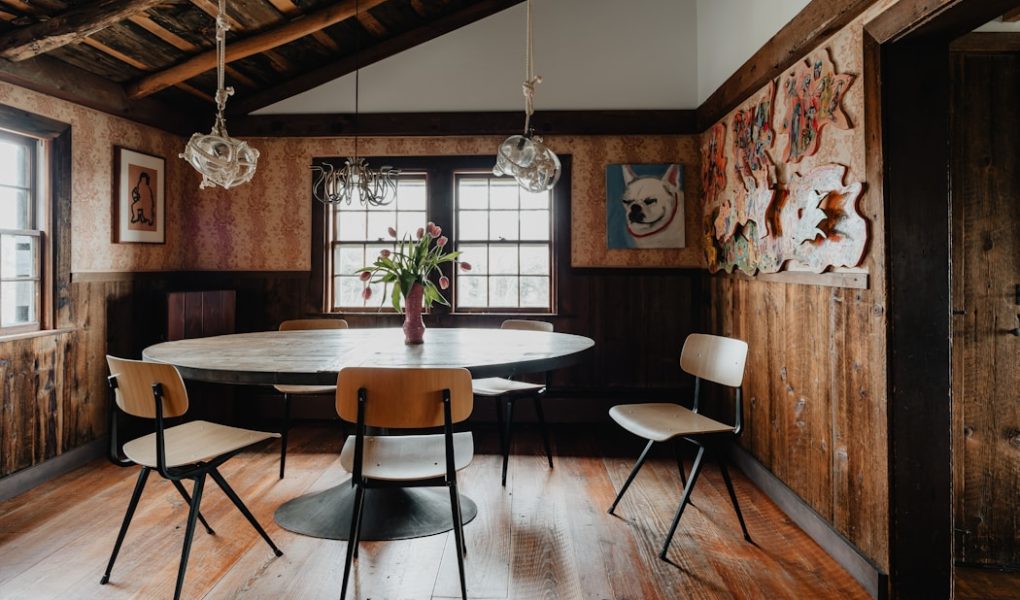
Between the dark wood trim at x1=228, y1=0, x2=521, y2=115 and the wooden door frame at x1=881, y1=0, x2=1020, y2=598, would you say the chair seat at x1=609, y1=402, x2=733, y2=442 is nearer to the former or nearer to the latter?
the wooden door frame at x1=881, y1=0, x2=1020, y2=598

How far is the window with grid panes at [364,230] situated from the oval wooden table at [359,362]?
1.38m

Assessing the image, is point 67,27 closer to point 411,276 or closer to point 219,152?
point 219,152

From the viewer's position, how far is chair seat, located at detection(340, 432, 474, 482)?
6.69 feet

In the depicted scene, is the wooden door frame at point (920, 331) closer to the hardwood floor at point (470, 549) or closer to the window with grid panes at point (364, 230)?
the hardwood floor at point (470, 549)

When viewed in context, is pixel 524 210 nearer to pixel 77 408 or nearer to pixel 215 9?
pixel 215 9

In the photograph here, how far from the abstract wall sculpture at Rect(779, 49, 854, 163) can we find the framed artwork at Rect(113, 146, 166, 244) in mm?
4367

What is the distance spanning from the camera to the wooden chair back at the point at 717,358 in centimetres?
262

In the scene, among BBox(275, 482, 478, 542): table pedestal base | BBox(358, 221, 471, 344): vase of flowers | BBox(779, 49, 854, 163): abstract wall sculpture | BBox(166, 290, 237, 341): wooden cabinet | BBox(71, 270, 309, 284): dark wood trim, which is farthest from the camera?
BBox(166, 290, 237, 341): wooden cabinet

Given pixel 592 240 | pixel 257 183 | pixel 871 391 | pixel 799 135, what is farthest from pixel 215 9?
pixel 871 391

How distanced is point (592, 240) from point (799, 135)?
195 centimetres

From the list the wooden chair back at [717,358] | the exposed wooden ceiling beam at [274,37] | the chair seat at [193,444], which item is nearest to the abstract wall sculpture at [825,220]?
the wooden chair back at [717,358]

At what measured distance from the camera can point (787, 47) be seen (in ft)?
9.12

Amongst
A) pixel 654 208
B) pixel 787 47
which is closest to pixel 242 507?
pixel 787 47

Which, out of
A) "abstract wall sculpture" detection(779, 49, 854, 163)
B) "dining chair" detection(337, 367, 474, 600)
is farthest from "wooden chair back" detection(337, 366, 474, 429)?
"abstract wall sculpture" detection(779, 49, 854, 163)
